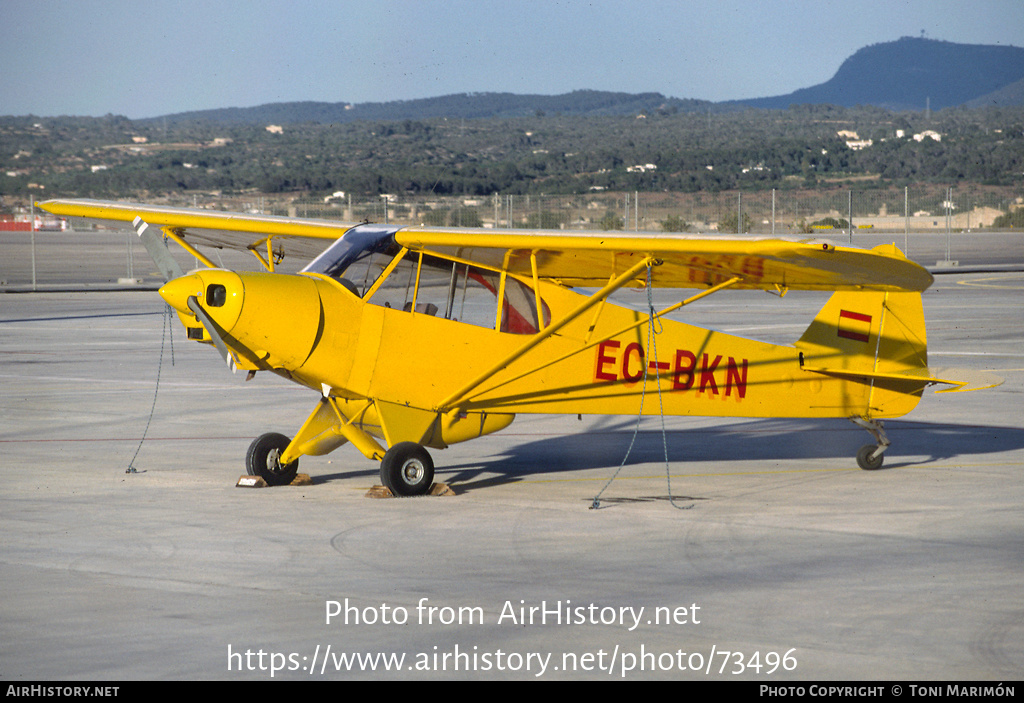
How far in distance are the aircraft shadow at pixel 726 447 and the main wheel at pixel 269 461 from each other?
4.86 ft

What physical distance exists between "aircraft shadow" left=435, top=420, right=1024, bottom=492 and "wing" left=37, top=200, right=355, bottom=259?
8.58 feet

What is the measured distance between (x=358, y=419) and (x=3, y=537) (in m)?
2.94

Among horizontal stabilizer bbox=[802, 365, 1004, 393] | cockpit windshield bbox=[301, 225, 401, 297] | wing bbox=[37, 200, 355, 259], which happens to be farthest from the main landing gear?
horizontal stabilizer bbox=[802, 365, 1004, 393]

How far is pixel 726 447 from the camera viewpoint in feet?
40.3

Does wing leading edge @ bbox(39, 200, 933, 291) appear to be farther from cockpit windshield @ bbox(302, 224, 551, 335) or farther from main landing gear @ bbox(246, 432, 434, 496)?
main landing gear @ bbox(246, 432, 434, 496)

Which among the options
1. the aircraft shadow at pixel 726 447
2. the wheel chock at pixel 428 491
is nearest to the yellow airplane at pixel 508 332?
the wheel chock at pixel 428 491

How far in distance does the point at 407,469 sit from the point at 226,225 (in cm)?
321

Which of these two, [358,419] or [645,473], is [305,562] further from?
[645,473]

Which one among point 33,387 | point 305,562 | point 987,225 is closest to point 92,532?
point 305,562

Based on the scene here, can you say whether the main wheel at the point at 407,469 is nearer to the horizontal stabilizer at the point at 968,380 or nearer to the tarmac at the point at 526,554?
the tarmac at the point at 526,554

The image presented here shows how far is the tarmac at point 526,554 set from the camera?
5.38 metres

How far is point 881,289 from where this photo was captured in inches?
402

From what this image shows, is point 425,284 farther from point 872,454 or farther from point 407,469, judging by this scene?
point 872,454

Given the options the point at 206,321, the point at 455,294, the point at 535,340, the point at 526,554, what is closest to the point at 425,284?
the point at 455,294
